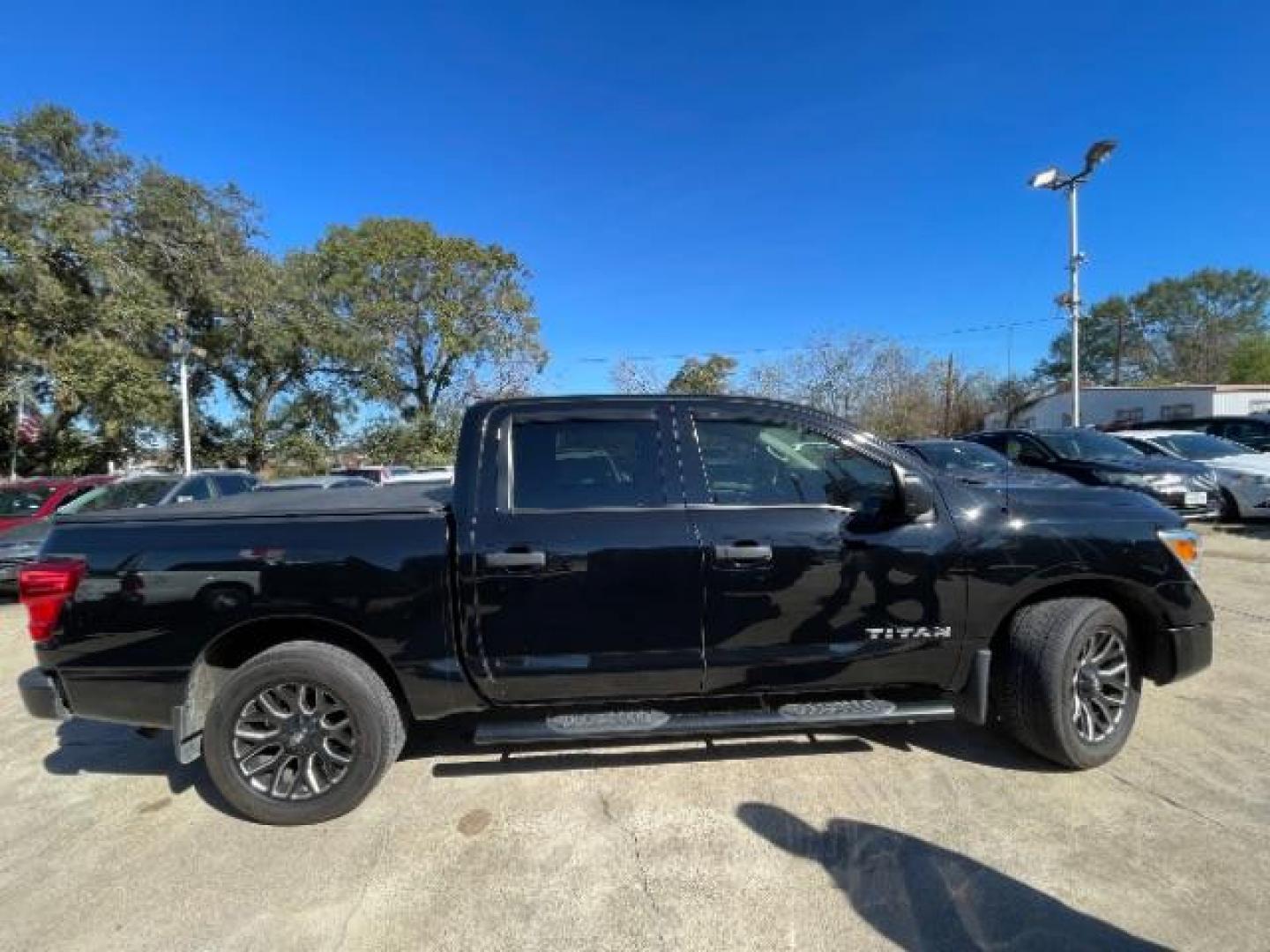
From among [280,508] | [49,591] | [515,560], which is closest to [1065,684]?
[515,560]

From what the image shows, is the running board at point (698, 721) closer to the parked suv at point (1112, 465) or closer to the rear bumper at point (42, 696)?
the rear bumper at point (42, 696)

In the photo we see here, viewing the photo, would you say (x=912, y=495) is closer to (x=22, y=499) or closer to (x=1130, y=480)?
(x=1130, y=480)

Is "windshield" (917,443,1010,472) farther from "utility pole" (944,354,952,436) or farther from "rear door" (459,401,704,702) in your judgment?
"utility pole" (944,354,952,436)

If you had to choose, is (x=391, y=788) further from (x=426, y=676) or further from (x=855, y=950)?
(x=855, y=950)

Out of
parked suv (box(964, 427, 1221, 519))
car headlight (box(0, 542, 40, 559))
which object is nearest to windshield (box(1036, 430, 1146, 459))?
parked suv (box(964, 427, 1221, 519))

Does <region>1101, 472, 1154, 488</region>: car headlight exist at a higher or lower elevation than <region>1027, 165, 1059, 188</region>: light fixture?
lower

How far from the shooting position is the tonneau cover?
3.18 metres

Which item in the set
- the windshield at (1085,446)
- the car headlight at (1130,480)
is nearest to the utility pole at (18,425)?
the windshield at (1085,446)

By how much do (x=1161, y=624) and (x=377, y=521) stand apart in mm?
3786

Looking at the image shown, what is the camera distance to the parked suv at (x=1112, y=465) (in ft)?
31.6

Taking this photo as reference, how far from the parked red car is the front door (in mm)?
9557

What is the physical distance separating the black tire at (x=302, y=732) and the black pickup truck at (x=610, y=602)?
0.01 metres

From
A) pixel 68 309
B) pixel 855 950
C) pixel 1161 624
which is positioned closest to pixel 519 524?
pixel 855 950

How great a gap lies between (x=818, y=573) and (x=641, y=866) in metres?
1.43
